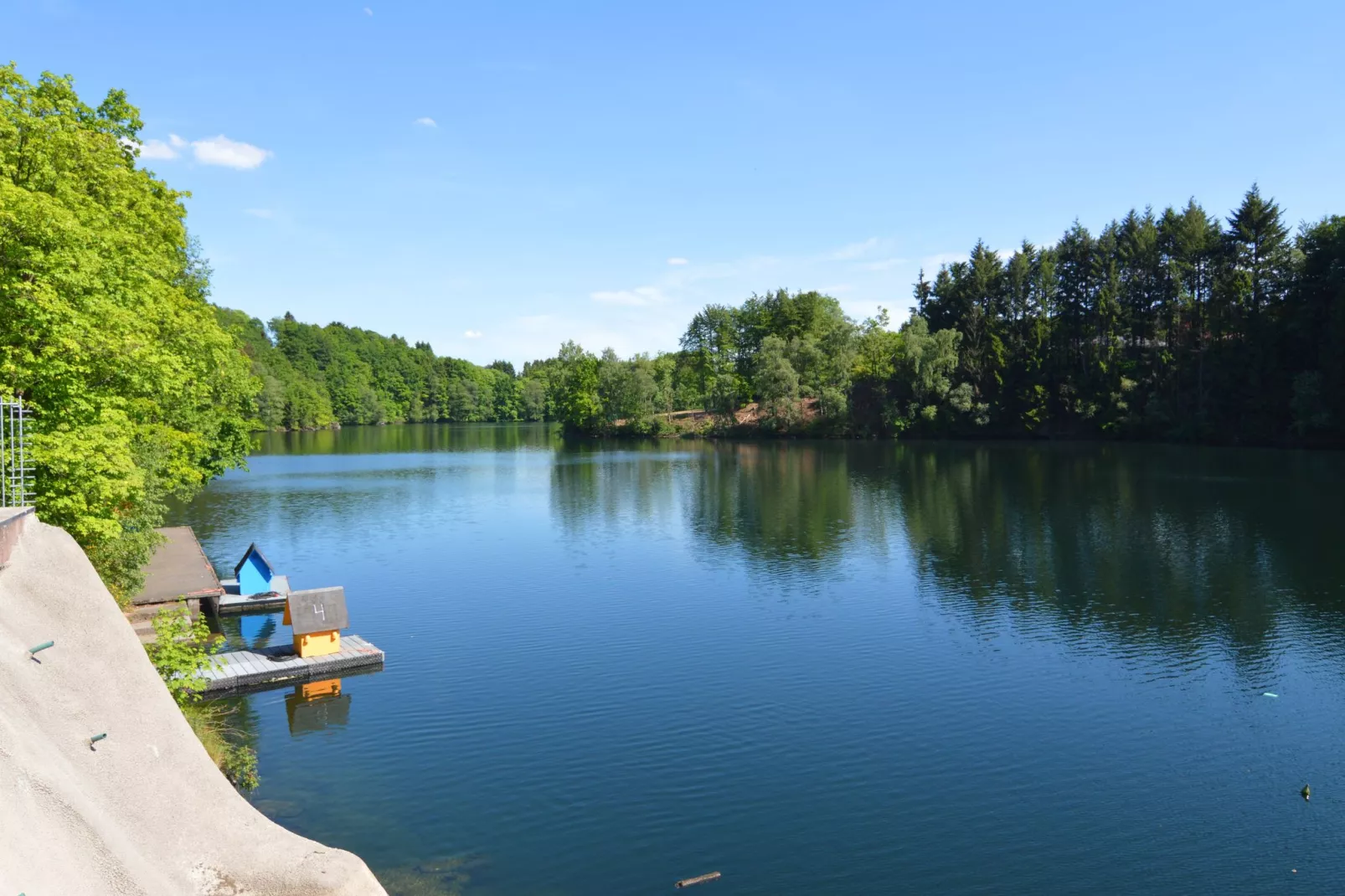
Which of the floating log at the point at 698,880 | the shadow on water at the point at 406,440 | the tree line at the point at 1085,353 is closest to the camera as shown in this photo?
the floating log at the point at 698,880

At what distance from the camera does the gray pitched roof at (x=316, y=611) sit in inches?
792

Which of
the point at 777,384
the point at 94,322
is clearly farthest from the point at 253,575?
the point at 777,384

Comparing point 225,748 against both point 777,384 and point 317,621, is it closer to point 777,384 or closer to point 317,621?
point 317,621

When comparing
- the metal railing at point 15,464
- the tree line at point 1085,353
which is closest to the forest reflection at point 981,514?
the tree line at point 1085,353

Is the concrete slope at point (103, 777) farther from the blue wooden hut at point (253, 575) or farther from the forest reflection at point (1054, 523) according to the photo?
the forest reflection at point (1054, 523)

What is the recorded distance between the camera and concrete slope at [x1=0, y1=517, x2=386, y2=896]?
20.6 feet

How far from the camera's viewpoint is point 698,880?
1158 centimetres

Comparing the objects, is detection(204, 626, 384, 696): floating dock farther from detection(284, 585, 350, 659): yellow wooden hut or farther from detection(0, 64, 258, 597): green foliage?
detection(0, 64, 258, 597): green foliage

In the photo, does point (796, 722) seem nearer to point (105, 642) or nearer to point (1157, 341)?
point (105, 642)

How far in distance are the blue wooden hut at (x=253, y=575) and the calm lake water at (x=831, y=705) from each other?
1.56 m

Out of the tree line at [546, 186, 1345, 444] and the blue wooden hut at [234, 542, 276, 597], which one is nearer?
the blue wooden hut at [234, 542, 276, 597]

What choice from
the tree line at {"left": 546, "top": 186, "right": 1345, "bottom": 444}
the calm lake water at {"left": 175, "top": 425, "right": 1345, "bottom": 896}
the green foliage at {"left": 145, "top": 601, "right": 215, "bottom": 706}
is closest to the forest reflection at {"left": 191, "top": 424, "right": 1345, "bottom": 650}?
the calm lake water at {"left": 175, "top": 425, "right": 1345, "bottom": 896}

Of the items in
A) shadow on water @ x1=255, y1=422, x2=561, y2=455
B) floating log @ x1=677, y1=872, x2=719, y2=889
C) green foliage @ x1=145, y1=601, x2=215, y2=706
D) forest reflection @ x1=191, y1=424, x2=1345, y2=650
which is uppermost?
shadow on water @ x1=255, y1=422, x2=561, y2=455

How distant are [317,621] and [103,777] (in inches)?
504
